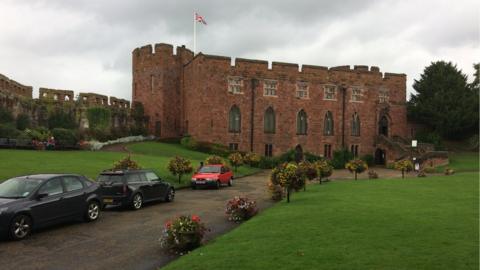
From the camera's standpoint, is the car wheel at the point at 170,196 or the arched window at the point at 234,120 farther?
the arched window at the point at 234,120

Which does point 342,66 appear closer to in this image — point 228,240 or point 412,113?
point 412,113

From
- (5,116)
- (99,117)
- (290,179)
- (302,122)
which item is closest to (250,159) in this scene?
(302,122)

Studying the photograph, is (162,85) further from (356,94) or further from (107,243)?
(107,243)

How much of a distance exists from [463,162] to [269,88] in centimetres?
2204

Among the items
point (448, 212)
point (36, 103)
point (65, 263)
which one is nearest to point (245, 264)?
point (65, 263)

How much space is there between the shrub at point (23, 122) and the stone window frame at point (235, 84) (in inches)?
797

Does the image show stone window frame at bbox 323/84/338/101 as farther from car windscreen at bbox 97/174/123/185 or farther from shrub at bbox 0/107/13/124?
car windscreen at bbox 97/174/123/185

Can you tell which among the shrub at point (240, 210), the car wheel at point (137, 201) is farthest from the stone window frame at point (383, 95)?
the shrub at point (240, 210)

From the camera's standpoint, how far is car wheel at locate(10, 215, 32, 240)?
1045 cm

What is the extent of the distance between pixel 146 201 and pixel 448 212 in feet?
36.4

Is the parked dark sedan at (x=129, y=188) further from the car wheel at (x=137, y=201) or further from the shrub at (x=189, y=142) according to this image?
the shrub at (x=189, y=142)

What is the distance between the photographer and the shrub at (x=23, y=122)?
1465 inches

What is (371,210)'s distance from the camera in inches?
509

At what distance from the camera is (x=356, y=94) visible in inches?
2032
